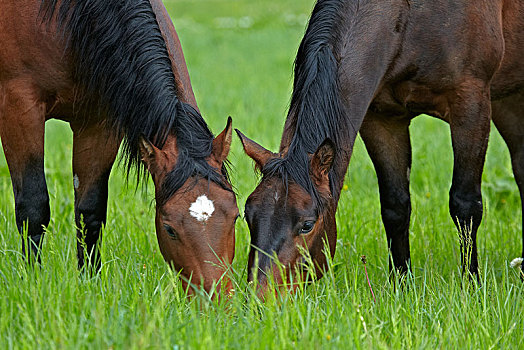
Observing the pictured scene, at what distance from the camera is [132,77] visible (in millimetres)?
3701

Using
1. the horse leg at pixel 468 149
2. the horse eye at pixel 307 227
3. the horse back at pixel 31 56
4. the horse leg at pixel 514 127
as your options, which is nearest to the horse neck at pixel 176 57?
the horse back at pixel 31 56

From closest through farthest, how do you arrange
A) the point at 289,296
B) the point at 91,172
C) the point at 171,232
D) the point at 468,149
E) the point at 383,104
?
1. the point at 289,296
2. the point at 171,232
3. the point at 468,149
4. the point at 383,104
5. the point at 91,172

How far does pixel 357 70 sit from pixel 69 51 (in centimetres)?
157

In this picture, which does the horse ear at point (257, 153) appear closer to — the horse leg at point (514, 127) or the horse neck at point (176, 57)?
the horse neck at point (176, 57)

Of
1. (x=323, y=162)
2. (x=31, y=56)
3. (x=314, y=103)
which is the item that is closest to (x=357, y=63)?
(x=314, y=103)

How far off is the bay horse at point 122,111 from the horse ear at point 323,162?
0.43 metres

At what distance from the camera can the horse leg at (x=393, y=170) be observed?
4648 mm

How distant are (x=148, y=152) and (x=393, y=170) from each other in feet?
6.12

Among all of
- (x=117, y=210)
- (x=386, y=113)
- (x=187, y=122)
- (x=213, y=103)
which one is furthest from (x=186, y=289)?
(x=213, y=103)

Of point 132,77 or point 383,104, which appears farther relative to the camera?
point 383,104

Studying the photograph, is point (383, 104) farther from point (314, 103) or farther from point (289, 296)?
point (289, 296)

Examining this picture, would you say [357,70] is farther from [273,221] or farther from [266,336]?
[266,336]

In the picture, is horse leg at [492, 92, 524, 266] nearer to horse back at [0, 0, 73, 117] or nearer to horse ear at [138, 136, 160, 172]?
horse ear at [138, 136, 160, 172]

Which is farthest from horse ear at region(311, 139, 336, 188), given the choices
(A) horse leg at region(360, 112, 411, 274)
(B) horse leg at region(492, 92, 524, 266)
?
(B) horse leg at region(492, 92, 524, 266)
